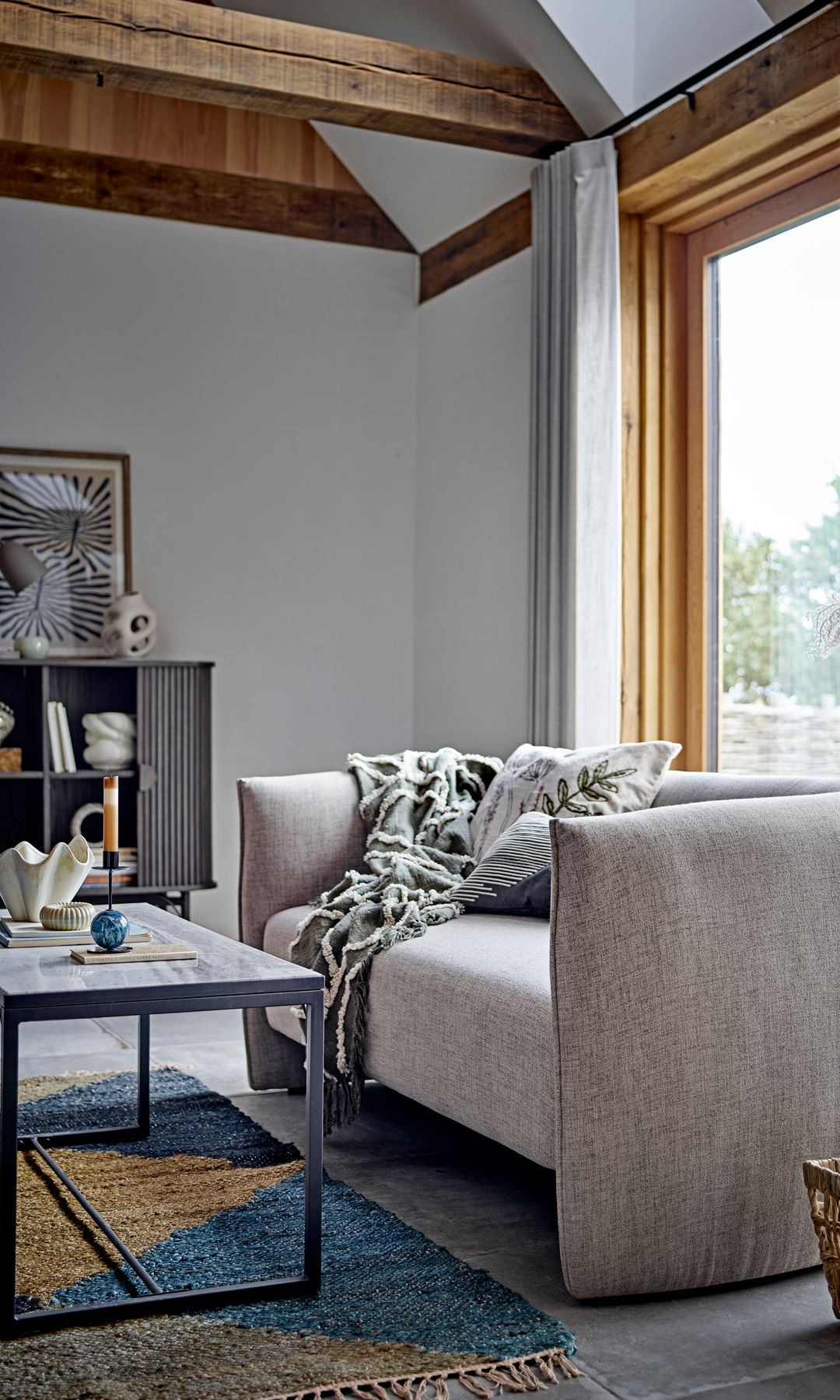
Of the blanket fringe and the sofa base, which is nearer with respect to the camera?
the blanket fringe

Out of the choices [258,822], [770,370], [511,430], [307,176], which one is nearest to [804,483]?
[770,370]

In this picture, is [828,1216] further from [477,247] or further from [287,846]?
[477,247]

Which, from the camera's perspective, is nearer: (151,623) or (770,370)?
(770,370)

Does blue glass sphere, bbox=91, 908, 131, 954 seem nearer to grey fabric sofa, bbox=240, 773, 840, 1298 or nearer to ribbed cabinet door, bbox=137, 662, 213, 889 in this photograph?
grey fabric sofa, bbox=240, 773, 840, 1298

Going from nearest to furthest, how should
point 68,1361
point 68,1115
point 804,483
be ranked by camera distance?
point 68,1361 < point 68,1115 < point 804,483

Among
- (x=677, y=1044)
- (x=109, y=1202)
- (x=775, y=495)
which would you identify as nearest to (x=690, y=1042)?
(x=677, y=1044)

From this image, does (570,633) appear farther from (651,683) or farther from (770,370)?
(770,370)

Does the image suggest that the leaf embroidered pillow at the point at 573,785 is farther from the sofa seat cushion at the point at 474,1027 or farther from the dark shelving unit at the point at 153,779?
the dark shelving unit at the point at 153,779

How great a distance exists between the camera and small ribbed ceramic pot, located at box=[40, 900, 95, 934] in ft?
8.25

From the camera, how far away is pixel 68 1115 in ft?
9.89

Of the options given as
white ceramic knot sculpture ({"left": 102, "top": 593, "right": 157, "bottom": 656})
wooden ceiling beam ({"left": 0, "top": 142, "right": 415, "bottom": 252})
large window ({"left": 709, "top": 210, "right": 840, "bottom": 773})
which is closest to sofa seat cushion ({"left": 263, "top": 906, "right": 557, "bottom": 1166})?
large window ({"left": 709, "top": 210, "right": 840, "bottom": 773})

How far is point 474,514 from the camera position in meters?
5.11

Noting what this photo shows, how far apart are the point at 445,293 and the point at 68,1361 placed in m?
4.32

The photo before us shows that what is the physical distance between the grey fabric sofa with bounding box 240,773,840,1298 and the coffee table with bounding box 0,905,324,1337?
1.16 ft
